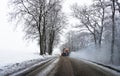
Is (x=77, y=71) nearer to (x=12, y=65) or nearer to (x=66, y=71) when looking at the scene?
(x=66, y=71)

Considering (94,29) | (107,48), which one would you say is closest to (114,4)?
(107,48)

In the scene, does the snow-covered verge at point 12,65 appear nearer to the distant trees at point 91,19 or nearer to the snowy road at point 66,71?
the snowy road at point 66,71

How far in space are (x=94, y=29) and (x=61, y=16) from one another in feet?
38.6

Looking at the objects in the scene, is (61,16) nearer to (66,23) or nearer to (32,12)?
(66,23)

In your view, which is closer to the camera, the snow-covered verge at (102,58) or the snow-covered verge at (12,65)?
the snow-covered verge at (12,65)

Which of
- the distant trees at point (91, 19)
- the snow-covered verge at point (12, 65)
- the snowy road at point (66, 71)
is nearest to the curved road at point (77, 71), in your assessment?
the snowy road at point (66, 71)

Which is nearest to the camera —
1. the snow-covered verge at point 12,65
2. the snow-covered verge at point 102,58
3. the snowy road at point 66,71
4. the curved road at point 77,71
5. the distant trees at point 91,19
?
the snowy road at point 66,71

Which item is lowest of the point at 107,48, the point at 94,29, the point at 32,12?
the point at 107,48

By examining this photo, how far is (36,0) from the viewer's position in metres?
37.8

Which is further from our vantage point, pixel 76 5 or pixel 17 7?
pixel 76 5

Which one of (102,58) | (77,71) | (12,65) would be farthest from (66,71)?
(102,58)

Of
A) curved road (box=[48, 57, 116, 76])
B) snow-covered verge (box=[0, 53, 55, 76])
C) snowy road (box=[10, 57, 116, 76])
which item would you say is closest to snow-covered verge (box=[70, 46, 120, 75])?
curved road (box=[48, 57, 116, 76])

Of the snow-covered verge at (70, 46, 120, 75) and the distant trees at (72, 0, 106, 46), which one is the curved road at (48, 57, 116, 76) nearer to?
the snow-covered verge at (70, 46, 120, 75)

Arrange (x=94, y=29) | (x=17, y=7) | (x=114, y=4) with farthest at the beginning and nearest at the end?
(x=94, y=29) → (x=17, y=7) → (x=114, y=4)
